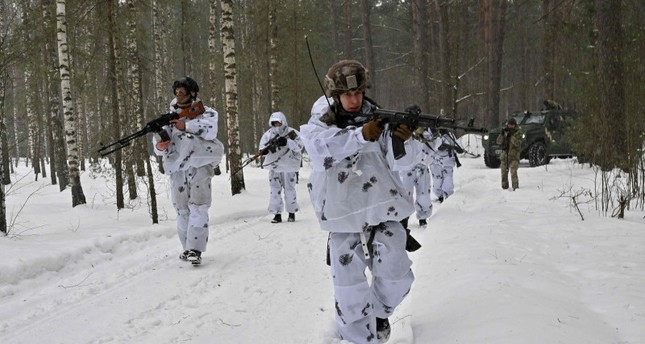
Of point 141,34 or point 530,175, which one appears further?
point 530,175

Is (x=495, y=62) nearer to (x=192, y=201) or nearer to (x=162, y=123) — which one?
(x=192, y=201)

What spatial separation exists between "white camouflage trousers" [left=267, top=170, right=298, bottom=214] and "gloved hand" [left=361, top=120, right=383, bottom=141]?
6492 millimetres

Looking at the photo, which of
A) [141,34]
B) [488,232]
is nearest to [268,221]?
[488,232]

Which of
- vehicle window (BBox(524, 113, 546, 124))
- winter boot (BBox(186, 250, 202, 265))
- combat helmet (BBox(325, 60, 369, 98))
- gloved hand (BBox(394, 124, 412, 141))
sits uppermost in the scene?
vehicle window (BBox(524, 113, 546, 124))

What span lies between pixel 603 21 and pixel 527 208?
5531mm

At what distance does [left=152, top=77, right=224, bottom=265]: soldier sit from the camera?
6145 millimetres

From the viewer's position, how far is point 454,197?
36.8ft

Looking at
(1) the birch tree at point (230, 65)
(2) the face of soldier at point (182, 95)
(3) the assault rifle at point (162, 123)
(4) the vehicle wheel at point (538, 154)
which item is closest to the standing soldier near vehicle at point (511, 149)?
(4) the vehicle wheel at point (538, 154)

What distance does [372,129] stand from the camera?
295 cm

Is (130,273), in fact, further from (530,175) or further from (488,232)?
(530,175)

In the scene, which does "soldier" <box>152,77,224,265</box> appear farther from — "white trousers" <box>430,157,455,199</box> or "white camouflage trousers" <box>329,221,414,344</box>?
"white trousers" <box>430,157,455,199</box>

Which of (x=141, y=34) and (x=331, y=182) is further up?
(x=141, y=34)

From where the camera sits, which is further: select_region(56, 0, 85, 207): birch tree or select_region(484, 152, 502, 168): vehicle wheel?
select_region(484, 152, 502, 168): vehicle wheel

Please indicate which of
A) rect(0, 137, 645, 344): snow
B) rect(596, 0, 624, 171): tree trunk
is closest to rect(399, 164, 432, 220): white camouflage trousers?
rect(0, 137, 645, 344): snow
